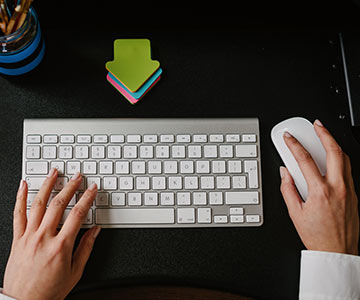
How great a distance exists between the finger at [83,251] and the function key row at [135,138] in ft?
0.49

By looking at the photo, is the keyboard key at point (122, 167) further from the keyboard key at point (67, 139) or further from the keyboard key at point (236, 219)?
the keyboard key at point (236, 219)

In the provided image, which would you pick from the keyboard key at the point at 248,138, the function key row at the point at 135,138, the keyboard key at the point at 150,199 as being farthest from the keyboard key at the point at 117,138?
the keyboard key at the point at 248,138

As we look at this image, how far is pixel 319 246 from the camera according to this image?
62 cm

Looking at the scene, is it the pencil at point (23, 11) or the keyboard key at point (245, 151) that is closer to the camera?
the pencil at point (23, 11)

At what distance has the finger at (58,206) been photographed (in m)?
0.61

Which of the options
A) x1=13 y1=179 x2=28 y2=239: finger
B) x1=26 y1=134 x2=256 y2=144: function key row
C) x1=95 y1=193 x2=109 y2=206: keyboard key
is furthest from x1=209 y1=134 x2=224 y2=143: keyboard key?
x1=13 y1=179 x2=28 y2=239: finger

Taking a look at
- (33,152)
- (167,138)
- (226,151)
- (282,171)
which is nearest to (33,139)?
(33,152)

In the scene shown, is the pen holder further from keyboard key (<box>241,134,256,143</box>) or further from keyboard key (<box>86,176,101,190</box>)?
keyboard key (<box>241,134,256,143</box>)

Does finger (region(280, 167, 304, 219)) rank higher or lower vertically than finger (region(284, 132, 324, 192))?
lower

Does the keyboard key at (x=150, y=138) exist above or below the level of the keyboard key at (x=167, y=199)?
above

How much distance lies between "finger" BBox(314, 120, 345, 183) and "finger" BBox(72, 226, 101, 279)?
396 millimetres

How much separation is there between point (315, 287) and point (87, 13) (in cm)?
62

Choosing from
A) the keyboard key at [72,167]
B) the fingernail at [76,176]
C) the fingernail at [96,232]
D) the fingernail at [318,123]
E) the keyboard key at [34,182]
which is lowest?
the fingernail at [96,232]

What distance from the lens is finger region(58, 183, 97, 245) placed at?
1.98 ft
